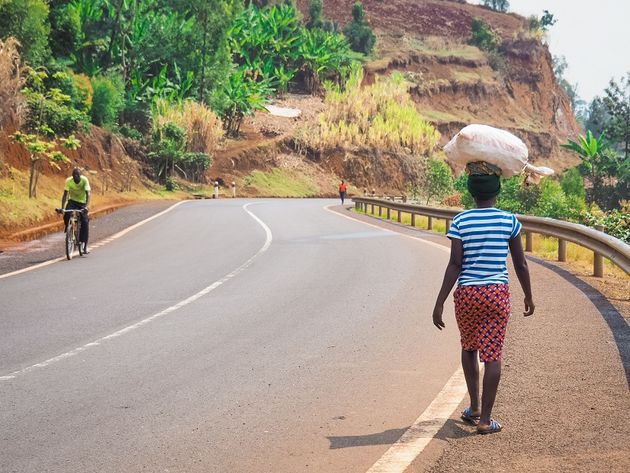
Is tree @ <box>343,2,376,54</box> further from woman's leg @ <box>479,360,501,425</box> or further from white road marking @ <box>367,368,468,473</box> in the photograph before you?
woman's leg @ <box>479,360,501,425</box>

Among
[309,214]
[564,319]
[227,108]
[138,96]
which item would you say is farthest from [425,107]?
[564,319]

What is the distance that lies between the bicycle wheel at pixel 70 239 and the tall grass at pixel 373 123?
63.3 metres

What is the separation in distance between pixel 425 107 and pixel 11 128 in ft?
221

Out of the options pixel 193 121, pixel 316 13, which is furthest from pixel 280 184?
pixel 316 13

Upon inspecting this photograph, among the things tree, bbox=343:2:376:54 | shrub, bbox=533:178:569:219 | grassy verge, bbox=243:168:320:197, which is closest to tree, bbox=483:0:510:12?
tree, bbox=343:2:376:54

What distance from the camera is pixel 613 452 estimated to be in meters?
5.54

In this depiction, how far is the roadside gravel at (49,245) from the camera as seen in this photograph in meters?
17.8

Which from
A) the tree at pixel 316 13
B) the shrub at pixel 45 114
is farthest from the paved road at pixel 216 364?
the tree at pixel 316 13

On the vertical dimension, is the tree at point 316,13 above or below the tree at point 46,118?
above

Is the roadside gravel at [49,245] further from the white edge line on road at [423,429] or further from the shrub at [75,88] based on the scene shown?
the shrub at [75,88]

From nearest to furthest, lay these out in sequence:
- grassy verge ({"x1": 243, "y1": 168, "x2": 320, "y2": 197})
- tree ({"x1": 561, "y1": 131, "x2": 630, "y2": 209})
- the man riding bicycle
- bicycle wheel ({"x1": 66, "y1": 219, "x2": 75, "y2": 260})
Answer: bicycle wheel ({"x1": 66, "y1": 219, "x2": 75, "y2": 260})
the man riding bicycle
tree ({"x1": 561, "y1": 131, "x2": 630, "y2": 209})
grassy verge ({"x1": 243, "y1": 168, "x2": 320, "y2": 197})

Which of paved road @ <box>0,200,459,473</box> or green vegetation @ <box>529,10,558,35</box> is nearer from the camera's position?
paved road @ <box>0,200,459,473</box>

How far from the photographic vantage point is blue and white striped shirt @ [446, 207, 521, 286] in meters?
6.11

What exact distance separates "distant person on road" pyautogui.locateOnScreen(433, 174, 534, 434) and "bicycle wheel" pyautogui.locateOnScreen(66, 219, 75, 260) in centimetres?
1310
